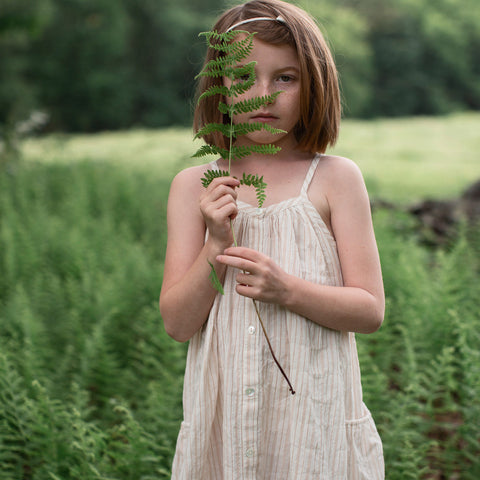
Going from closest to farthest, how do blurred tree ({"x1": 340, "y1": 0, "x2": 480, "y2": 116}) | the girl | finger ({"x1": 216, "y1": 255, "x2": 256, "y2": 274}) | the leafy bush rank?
finger ({"x1": 216, "y1": 255, "x2": 256, "y2": 274}) < the girl < the leafy bush < blurred tree ({"x1": 340, "y1": 0, "x2": 480, "y2": 116})

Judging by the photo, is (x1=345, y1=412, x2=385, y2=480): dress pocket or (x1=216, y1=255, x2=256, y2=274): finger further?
(x1=345, y1=412, x2=385, y2=480): dress pocket

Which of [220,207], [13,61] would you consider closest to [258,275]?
[220,207]

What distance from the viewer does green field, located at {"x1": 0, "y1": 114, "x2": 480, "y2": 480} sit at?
2.29 m

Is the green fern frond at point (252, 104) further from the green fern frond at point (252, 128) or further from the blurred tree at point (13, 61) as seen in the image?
the blurred tree at point (13, 61)

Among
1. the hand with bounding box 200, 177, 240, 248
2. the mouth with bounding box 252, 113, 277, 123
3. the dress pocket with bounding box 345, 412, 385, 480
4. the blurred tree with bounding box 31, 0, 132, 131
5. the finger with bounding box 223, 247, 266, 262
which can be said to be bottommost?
the dress pocket with bounding box 345, 412, 385, 480

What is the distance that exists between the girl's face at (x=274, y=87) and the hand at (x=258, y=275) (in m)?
0.34

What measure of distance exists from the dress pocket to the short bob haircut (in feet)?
2.55

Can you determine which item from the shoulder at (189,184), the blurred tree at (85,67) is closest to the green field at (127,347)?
the shoulder at (189,184)

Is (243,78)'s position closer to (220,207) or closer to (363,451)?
(220,207)

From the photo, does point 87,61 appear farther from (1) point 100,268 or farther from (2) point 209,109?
(2) point 209,109

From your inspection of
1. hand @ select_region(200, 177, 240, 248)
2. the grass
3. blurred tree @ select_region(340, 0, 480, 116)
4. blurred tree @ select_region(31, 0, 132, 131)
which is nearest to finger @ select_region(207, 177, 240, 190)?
hand @ select_region(200, 177, 240, 248)

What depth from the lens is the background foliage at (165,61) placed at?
1323 inches

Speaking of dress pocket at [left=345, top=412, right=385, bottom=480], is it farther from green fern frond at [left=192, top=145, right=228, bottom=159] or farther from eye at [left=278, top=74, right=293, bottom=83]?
eye at [left=278, top=74, right=293, bottom=83]

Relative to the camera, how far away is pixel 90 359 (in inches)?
118
